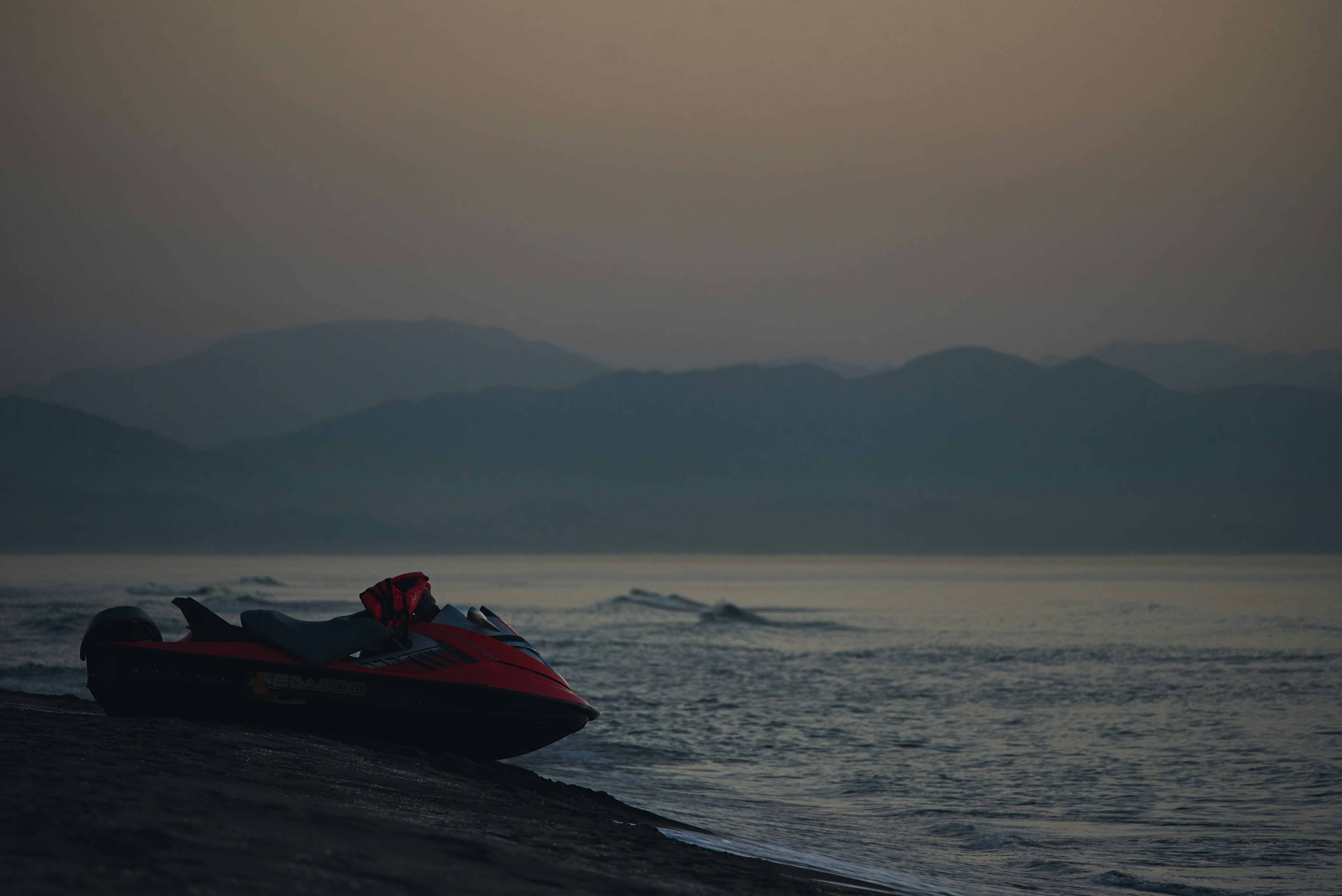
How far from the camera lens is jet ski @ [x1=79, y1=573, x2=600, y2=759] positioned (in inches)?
332

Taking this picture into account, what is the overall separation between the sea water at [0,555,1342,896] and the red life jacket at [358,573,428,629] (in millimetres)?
2844

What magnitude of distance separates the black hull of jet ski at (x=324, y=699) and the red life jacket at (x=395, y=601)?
0.46 metres

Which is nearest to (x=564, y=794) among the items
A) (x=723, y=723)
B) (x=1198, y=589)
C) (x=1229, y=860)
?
(x=1229, y=860)

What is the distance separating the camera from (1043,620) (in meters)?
44.0

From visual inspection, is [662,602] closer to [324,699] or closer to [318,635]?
[324,699]

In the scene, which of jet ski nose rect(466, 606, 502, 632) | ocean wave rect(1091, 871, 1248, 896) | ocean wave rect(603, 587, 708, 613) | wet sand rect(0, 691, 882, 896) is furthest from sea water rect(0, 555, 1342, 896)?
ocean wave rect(603, 587, 708, 613)

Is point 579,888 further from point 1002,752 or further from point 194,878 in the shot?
point 1002,752

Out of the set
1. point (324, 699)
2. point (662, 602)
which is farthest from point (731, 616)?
point (324, 699)

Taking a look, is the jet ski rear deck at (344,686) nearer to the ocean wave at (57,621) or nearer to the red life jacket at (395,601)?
the red life jacket at (395,601)

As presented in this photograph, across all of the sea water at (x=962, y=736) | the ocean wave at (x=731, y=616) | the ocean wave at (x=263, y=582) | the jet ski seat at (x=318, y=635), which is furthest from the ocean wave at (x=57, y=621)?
the ocean wave at (x=263, y=582)

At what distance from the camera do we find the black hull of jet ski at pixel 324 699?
8.43m

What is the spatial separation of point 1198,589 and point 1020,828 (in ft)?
249

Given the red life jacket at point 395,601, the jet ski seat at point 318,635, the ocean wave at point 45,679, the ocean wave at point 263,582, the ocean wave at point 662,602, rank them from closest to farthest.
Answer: the jet ski seat at point 318,635, the red life jacket at point 395,601, the ocean wave at point 45,679, the ocean wave at point 662,602, the ocean wave at point 263,582

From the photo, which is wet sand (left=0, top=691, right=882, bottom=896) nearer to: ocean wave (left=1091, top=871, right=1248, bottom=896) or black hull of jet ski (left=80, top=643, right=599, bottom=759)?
black hull of jet ski (left=80, top=643, right=599, bottom=759)
